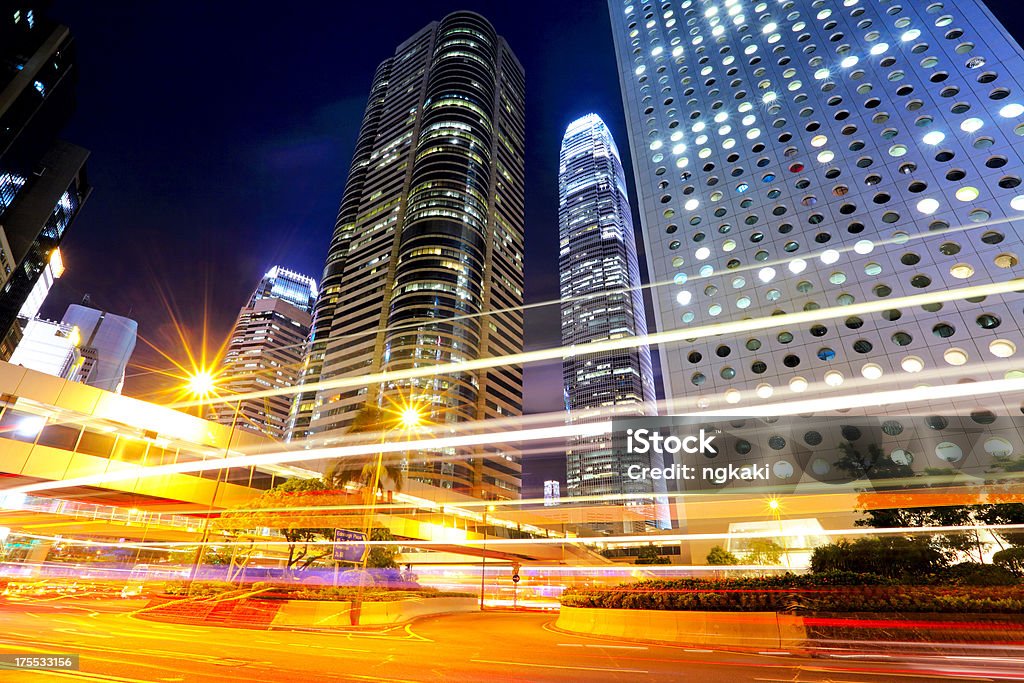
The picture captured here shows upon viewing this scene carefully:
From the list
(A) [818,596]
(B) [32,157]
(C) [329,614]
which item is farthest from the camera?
(B) [32,157]

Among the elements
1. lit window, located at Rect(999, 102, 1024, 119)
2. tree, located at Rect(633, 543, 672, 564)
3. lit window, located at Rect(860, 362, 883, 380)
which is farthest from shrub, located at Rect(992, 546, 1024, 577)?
lit window, located at Rect(999, 102, 1024, 119)

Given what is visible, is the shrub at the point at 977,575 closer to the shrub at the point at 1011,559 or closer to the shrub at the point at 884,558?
the shrub at the point at 1011,559

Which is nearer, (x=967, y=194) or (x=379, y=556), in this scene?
(x=967, y=194)

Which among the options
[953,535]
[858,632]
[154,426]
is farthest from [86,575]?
[953,535]

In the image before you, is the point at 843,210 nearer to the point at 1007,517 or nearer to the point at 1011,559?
the point at 1007,517

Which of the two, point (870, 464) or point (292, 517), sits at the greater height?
point (870, 464)

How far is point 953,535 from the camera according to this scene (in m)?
19.3

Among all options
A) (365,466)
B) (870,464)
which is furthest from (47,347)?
(870,464)

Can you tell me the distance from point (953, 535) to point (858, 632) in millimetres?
9403

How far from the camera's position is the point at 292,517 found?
77.0 feet

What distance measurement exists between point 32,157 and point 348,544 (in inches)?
4282

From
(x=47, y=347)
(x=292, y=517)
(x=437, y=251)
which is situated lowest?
(x=292, y=517)

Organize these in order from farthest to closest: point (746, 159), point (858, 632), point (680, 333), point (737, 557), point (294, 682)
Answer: point (746, 159) < point (680, 333) < point (737, 557) < point (858, 632) < point (294, 682)

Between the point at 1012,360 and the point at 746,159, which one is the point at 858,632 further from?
the point at 746,159
